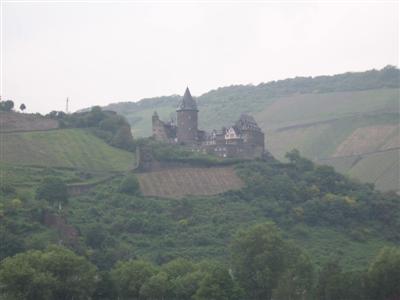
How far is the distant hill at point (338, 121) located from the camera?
132 meters

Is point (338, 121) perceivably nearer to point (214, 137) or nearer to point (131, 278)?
point (214, 137)

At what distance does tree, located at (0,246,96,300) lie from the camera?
6325 cm

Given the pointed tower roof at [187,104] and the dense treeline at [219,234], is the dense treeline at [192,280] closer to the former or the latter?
the dense treeline at [219,234]

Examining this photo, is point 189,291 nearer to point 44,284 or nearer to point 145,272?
point 145,272

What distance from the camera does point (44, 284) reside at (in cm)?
6378

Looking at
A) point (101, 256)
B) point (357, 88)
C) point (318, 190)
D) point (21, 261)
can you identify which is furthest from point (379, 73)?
point (21, 261)

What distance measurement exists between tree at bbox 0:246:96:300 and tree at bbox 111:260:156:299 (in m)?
2.04

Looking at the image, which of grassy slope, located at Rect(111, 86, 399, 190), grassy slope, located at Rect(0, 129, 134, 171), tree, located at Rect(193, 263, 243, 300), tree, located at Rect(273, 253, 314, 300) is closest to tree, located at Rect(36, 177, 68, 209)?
grassy slope, located at Rect(0, 129, 134, 171)

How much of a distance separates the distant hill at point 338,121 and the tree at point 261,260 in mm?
43797

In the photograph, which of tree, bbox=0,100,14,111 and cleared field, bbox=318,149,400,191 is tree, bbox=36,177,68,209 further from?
cleared field, bbox=318,149,400,191

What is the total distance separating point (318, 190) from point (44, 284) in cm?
4821

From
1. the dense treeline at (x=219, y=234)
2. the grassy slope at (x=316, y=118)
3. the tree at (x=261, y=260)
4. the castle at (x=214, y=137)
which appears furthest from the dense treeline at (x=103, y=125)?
the tree at (x=261, y=260)

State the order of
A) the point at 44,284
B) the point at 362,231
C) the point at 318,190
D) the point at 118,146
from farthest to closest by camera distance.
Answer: the point at 118,146 → the point at 318,190 → the point at 362,231 → the point at 44,284

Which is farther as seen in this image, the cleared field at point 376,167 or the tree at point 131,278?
the cleared field at point 376,167
